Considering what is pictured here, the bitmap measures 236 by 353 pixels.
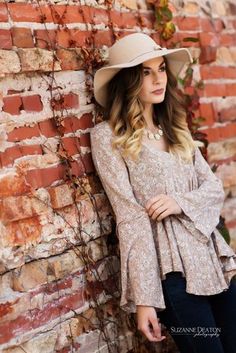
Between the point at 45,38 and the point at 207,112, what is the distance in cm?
137

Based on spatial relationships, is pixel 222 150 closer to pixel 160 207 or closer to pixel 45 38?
pixel 160 207

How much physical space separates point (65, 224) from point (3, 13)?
0.87 meters

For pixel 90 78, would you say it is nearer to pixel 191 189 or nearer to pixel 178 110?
pixel 178 110

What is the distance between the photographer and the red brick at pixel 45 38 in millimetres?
2389

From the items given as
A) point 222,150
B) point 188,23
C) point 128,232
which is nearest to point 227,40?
point 188,23

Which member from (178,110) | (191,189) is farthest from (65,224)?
(178,110)

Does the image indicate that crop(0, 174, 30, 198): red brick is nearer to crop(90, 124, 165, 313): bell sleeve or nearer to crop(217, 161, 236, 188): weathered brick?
crop(90, 124, 165, 313): bell sleeve

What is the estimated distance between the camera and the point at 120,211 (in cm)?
249

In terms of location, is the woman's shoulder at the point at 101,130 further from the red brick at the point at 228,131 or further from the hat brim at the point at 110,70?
the red brick at the point at 228,131

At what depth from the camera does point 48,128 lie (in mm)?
2418

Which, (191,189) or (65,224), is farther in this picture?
(191,189)

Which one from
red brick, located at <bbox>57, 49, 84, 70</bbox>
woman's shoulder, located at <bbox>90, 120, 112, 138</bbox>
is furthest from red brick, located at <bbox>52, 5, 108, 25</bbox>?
woman's shoulder, located at <bbox>90, 120, 112, 138</bbox>

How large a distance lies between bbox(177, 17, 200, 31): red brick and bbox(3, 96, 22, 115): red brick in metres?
1.37

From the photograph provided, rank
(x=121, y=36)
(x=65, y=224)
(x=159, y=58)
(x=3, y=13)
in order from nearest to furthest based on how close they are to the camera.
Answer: (x=3, y=13)
(x=65, y=224)
(x=159, y=58)
(x=121, y=36)
